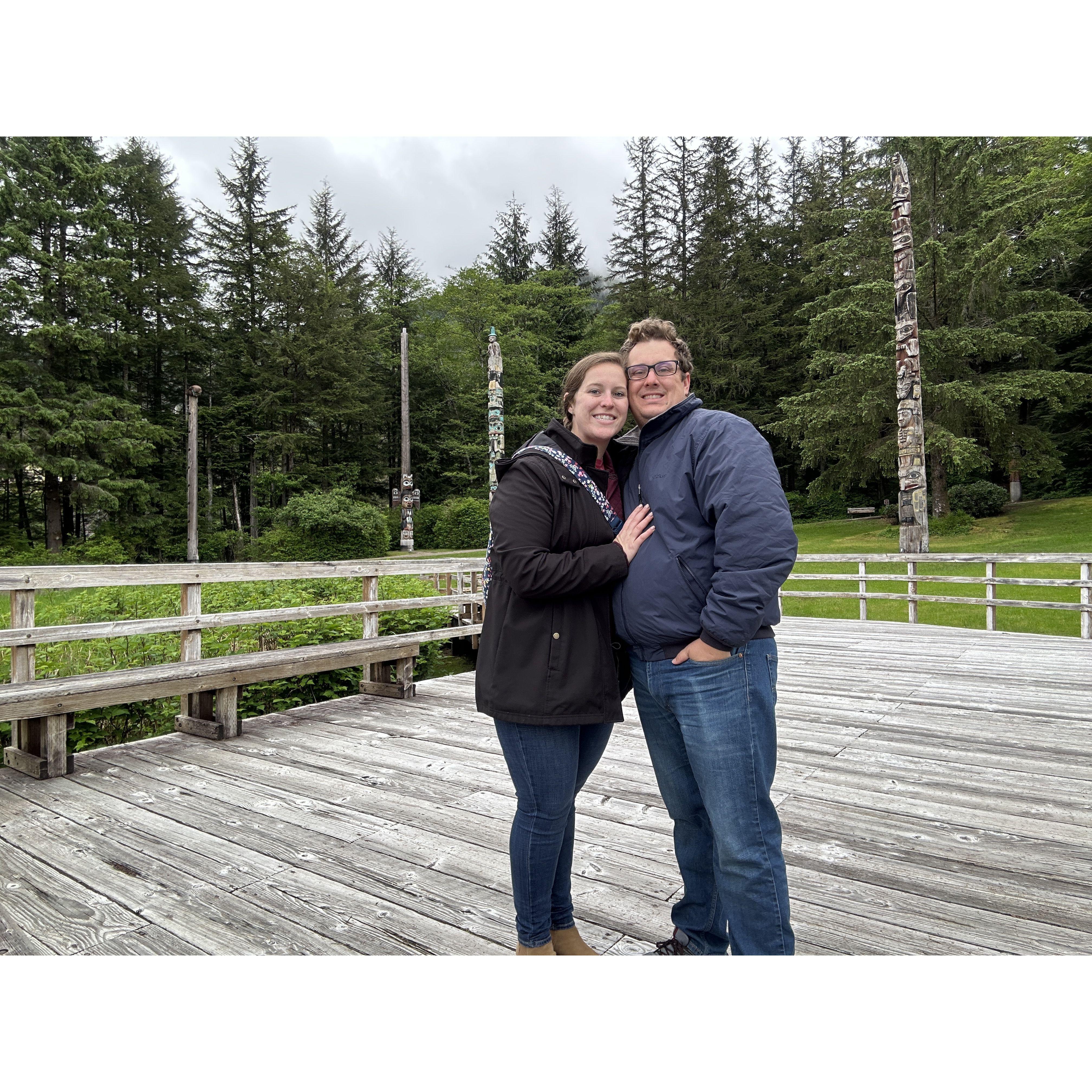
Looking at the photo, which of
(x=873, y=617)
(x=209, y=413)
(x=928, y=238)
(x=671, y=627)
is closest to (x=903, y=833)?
(x=671, y=627)

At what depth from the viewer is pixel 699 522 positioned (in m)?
1.78

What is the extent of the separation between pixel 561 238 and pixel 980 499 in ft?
77.5

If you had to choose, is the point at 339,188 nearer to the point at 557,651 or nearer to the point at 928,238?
the point at 928,238

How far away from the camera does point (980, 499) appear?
1809cm

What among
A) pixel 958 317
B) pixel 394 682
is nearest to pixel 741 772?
pixel 394 682

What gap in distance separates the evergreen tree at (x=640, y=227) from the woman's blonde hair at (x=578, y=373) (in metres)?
28.8

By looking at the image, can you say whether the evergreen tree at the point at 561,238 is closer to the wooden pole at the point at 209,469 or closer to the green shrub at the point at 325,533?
the wooden pole at the point at 209,469

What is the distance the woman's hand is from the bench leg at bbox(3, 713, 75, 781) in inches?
126

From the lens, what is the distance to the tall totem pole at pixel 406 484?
71.5ft

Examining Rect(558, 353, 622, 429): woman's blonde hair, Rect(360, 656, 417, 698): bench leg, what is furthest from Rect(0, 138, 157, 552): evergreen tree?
Rect(558, 353, 622, 429): woman's blonde hair

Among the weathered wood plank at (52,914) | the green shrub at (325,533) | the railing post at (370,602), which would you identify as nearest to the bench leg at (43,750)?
the weathered wood plank at (52,914)

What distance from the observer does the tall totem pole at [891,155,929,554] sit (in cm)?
1200

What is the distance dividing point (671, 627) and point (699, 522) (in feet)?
0.87

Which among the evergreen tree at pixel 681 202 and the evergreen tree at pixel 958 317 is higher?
the evergreen tree at pixel 681 202
